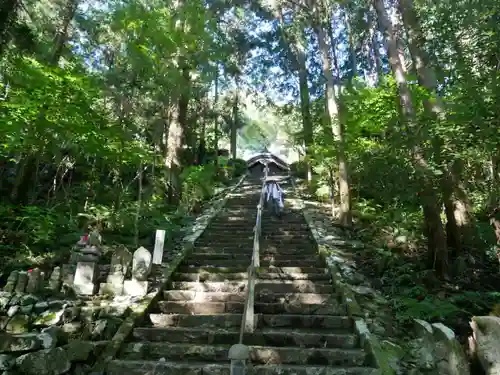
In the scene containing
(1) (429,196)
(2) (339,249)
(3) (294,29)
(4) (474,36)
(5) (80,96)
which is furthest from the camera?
(3) (294,29)

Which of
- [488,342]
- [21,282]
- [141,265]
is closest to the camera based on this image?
[488,342]

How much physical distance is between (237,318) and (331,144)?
7.02 metres

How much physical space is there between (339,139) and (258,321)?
7055mm

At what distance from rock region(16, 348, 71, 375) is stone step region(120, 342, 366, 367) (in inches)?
33.4

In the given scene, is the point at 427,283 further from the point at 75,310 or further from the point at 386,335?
the point at 75,310

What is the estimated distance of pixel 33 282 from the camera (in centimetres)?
605

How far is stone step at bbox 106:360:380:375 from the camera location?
463 cm

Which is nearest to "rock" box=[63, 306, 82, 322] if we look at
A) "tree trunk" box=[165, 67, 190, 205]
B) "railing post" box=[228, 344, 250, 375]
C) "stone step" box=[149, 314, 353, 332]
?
"stone step" box=[149, 314, 353, 332]

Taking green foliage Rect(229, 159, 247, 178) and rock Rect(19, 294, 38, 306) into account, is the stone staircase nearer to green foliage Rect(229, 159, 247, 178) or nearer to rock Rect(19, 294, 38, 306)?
rock Rect(19, 294, 38, 306)

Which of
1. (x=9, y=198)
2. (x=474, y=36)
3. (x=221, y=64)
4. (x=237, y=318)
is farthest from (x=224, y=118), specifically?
(x=237, y=318)

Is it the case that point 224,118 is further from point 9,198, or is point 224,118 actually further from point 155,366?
point 155,366

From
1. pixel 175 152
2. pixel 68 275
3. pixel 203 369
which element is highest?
pixel 175 152

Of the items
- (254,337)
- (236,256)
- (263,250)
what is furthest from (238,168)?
(254,337)

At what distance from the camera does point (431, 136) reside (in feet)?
20.1
